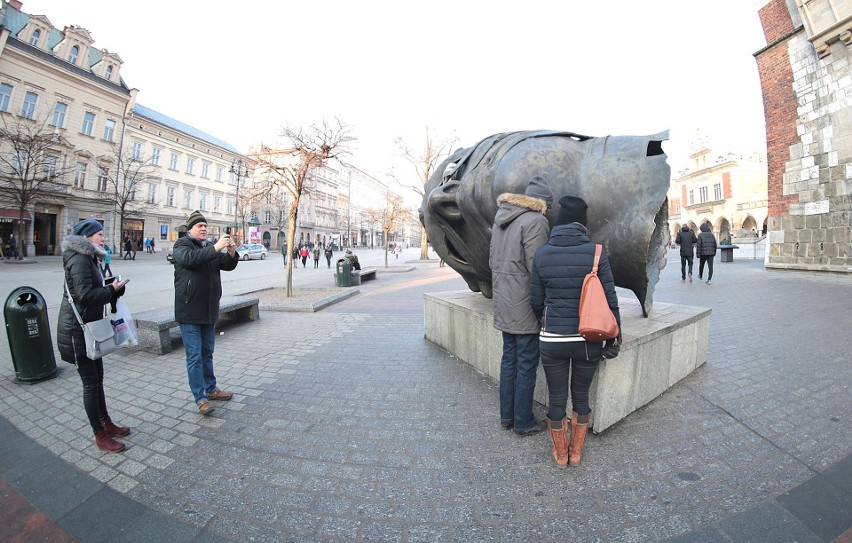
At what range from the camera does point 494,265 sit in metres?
3.03

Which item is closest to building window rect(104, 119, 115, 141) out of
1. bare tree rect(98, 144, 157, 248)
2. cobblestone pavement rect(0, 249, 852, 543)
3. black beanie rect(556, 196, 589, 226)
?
bare tree rect(98, 144, 157, 248)

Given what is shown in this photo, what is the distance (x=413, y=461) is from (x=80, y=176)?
149 ft

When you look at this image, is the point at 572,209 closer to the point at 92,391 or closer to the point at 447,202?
the point at 447,202

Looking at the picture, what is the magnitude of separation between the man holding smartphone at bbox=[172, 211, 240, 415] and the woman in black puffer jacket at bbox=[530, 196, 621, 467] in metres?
2.86

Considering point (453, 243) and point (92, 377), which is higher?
point (453, 243)

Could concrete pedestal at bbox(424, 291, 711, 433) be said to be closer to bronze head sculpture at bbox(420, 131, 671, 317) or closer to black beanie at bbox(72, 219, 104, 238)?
bronze head sculpture at bbox(420, 131, 671, 317)

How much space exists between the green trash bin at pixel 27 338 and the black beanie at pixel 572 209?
5.57 m

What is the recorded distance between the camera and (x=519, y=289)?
2.85 m

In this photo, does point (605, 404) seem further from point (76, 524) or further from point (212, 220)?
point (212, 220)

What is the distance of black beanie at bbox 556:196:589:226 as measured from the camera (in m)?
2.57

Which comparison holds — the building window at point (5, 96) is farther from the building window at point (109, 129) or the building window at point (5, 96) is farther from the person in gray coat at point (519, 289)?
the person in gray coat at point (519, 289)

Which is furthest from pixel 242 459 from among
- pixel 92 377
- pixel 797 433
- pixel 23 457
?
pixel 797 433

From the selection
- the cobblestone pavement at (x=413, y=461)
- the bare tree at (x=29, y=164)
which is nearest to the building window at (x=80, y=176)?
the bare tree at (x=29, y=164)

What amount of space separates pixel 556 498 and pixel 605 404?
1064 mm
